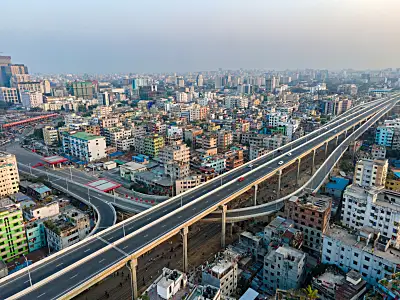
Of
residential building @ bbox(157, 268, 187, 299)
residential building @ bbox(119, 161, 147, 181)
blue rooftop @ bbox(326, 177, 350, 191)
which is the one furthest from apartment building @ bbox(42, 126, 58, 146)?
residential building @ bbox(157, 268, 187, 299)

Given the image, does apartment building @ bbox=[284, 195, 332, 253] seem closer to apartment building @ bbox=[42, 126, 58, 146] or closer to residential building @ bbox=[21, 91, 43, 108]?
apartment building @ bbox=[42, 126, 58, 146]

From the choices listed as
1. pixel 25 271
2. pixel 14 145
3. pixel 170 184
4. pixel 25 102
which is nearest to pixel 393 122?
pixel 170 184

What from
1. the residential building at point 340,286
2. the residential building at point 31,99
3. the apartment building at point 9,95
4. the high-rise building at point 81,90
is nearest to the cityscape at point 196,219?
the residential building at point 340,286

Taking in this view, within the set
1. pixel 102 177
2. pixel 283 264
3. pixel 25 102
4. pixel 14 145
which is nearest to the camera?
pixel 283 264

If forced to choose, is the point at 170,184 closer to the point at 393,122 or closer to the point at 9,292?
the point at 9,292

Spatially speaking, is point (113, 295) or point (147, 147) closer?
point (113, 295)

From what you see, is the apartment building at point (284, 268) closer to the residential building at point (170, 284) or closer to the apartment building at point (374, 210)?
the residential building at point (170, 284)
